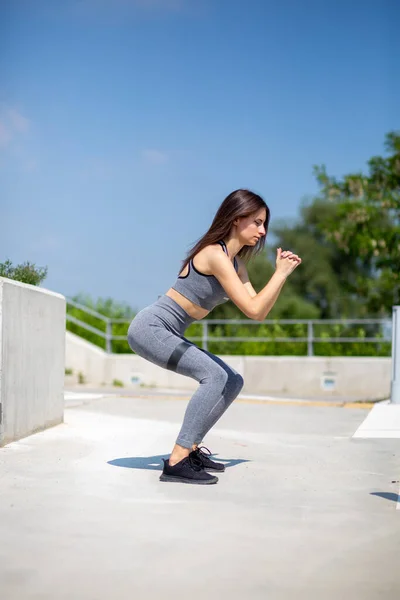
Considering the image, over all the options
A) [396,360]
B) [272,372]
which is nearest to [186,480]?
[396,360]

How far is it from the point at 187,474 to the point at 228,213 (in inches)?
55.6

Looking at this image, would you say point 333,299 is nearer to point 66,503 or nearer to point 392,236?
point 392,236

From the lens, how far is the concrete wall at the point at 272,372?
54.3ft

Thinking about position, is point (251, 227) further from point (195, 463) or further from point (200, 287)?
point (195, 463)

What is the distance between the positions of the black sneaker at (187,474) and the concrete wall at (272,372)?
11769 millimetres

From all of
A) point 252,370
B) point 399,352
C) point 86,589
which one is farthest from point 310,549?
point 252,370

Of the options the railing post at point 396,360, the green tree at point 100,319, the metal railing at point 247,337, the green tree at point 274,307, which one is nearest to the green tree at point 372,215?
the metal railing at point 247,337

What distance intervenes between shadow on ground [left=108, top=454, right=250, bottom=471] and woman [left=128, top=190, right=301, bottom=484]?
1.13 ft

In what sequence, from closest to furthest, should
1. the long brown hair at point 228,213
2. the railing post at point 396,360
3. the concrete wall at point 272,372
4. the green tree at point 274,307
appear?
1. the long brown hair at point 228,213
2. the railing post at point 396,360
3. the concrete wall at point 272,372
4. the green tree at point 274,307

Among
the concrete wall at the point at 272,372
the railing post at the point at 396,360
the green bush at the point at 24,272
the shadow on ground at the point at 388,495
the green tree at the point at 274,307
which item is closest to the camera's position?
the shadow on ground at the point at 388,495

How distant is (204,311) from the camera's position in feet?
16.1

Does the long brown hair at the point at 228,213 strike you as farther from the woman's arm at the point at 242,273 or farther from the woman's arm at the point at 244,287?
the woman's arm at the point at 242,273

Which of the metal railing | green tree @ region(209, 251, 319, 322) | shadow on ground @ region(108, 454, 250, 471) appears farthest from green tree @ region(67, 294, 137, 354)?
green tree @ region(209, 251, 319, 322)

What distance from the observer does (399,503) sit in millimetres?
4070
